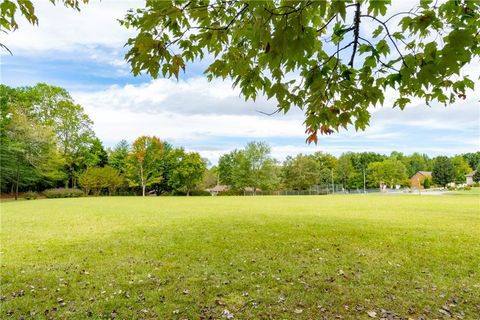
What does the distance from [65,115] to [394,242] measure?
1534 inches

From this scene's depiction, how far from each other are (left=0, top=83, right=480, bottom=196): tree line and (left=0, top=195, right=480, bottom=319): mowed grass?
26.3 m

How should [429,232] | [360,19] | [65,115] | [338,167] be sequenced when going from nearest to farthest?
[360,19]
[429,232]
[65,115]
[338,167]

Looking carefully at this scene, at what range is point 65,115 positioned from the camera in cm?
3612

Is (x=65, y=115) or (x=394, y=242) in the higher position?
(x=65, y=115)

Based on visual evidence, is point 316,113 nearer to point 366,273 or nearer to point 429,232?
point 366,273

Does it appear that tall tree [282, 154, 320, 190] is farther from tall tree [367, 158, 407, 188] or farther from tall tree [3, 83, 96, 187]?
tall tree [3, 83, 96, 187]

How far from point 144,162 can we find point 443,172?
2115 inches

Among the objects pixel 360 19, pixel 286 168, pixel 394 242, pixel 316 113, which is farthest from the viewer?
pixel 286 168

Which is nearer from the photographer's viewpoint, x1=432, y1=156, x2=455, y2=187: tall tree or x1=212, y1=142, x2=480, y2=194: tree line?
x1=212, y1=142, x2=480, y2=194: tree line

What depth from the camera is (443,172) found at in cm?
5591

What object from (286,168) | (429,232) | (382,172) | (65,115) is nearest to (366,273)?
(429,232)

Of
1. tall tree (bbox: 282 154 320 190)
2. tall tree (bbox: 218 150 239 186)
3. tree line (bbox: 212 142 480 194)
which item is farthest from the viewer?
tall tree (bbox: 282 154 320 190)

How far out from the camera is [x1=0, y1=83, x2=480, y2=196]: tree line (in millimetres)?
29953

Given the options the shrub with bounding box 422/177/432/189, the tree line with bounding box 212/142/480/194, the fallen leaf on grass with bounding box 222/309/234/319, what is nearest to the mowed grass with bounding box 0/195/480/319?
the fallen leaf on grass with bounding box 222/309/234/319
